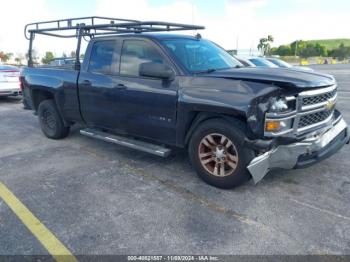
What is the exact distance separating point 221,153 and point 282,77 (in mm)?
1119

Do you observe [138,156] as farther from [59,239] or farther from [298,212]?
[298,212]

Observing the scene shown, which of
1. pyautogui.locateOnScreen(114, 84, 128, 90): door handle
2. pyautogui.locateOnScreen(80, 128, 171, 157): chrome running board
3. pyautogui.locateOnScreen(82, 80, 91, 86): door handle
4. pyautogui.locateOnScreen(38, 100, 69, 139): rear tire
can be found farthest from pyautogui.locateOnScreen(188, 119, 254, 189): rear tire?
pyautogui.locateOnScreen(38, 100, 69, 139): rear tire

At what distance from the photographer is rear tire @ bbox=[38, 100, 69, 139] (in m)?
6.11

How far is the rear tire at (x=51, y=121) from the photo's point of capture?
240 inches

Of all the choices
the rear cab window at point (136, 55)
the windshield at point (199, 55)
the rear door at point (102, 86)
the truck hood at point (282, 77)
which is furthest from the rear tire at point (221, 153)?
the rear door at point (102, 86)

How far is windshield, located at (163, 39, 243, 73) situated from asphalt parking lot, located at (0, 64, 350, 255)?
1.50 meters

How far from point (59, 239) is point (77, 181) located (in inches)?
53.2

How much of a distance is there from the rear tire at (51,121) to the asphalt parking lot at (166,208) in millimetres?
1061

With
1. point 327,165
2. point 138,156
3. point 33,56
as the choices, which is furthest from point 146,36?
point 33,56

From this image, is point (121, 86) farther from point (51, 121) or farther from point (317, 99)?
point (317, 99)

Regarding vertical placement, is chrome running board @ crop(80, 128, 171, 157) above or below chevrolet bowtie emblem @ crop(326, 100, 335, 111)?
below

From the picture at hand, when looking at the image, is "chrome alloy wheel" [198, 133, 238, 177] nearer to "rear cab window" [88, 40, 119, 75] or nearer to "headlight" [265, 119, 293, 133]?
"headlight" [265, 119, 293, 133]

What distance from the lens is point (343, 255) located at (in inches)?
105

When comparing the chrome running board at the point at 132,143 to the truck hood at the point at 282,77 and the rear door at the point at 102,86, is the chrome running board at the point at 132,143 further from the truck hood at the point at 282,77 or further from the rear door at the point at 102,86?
the truck hood at the point at 282,77
